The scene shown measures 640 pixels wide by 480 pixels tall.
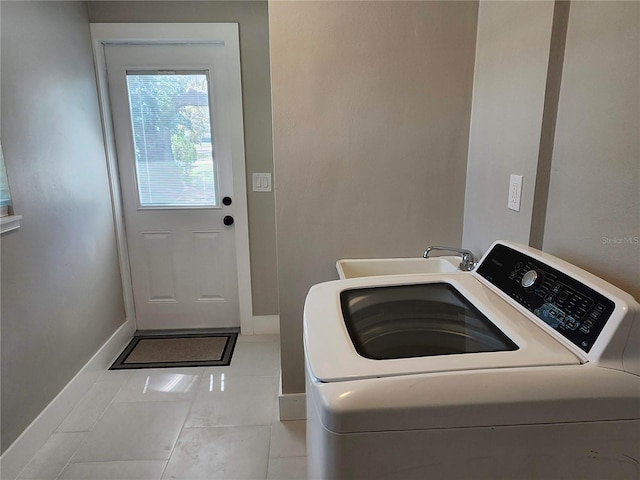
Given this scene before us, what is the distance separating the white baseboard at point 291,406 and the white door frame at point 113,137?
96 centimetres

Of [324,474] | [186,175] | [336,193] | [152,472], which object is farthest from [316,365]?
[186,175]

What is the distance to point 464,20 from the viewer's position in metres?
1.61

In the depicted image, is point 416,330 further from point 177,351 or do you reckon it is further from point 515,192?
point 177,351

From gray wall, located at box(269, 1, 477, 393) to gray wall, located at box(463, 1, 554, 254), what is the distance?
82 mm

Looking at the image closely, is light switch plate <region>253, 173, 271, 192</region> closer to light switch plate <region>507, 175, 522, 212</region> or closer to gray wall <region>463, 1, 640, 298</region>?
gray wall <region>463, 1, 640, 298</region>

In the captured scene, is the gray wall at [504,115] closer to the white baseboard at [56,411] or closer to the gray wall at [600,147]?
the gray wall at [600,147]

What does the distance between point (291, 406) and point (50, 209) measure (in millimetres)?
1558

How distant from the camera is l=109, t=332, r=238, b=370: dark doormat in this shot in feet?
8.22

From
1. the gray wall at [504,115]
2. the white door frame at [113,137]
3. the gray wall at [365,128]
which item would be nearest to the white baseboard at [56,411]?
the white door frame at [113,137]

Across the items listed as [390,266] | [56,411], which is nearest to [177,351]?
[56,411]

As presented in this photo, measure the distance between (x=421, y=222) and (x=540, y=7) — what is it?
0.90 metres

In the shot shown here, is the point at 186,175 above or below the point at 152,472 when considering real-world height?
above

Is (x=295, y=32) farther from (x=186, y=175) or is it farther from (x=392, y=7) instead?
(x=186, y=175)

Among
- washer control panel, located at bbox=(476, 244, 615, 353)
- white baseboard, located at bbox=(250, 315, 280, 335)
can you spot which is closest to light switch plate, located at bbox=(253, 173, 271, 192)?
white baseboard, located at bbox=(250, 315, 280, 335)
